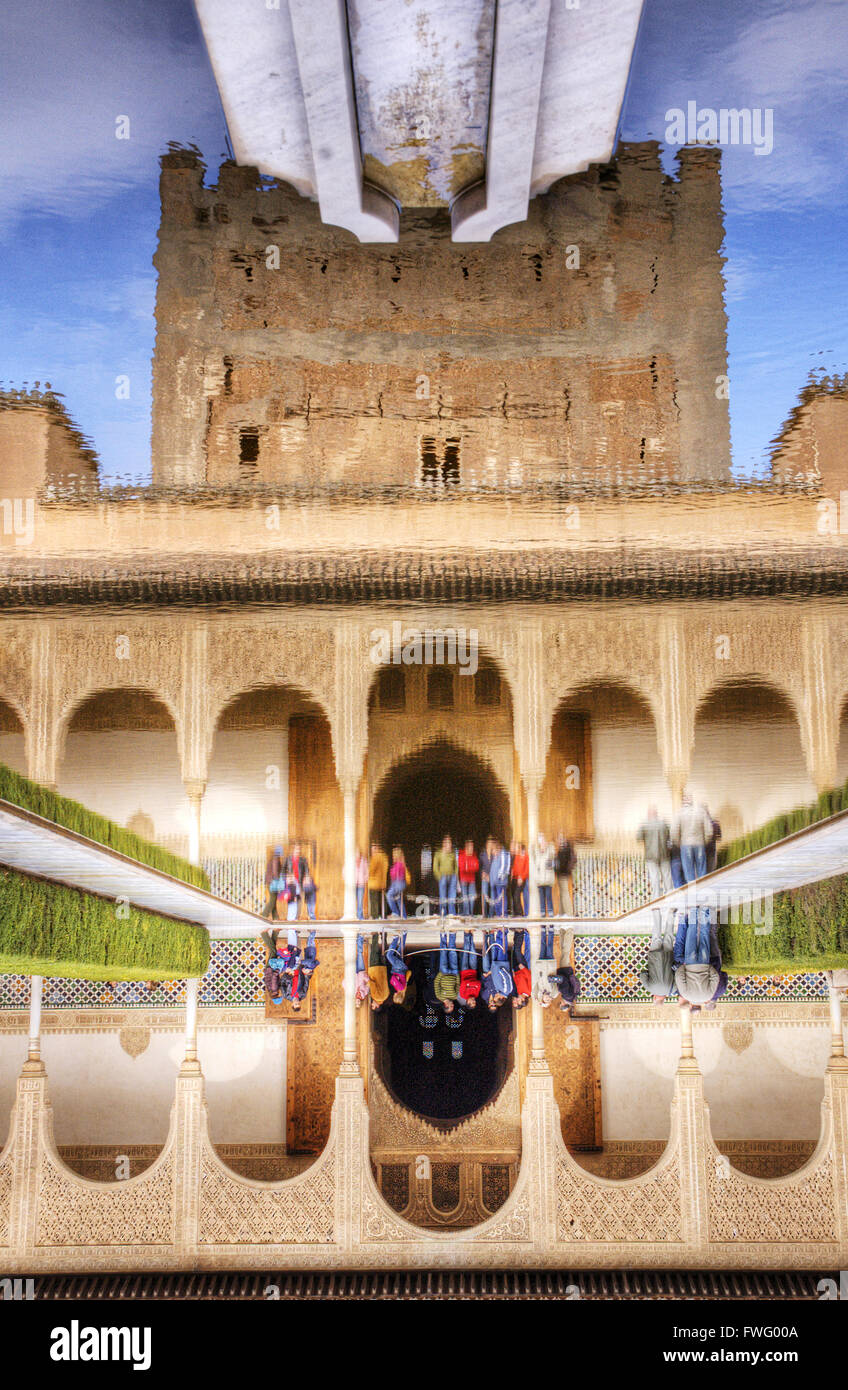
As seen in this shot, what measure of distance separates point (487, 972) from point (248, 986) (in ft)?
8.33

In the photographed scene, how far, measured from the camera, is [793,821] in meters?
4.74

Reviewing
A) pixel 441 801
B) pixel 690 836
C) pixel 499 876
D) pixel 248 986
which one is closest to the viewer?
pixel 690 836

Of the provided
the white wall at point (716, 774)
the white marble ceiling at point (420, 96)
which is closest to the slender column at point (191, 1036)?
the white wall at point (716, 774)

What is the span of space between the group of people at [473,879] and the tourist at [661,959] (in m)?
1.30

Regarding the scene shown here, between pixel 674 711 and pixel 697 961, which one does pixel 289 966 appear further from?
pixel 674 711

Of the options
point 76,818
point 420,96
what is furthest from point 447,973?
point 420,96

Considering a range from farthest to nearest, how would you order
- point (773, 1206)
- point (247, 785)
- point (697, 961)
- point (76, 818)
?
point (247, 785) → point (773, 1206) → point (697, 961) → point (76, 818)

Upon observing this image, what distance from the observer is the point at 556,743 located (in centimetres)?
955

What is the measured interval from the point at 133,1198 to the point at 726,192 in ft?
28.8

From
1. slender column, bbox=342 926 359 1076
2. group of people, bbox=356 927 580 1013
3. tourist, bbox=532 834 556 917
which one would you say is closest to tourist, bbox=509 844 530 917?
tourist, bbox=532 834 556 917

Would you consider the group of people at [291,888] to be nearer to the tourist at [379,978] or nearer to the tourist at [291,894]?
the tourist at [291,894]

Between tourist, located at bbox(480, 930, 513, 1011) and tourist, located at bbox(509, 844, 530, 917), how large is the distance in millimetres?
384
